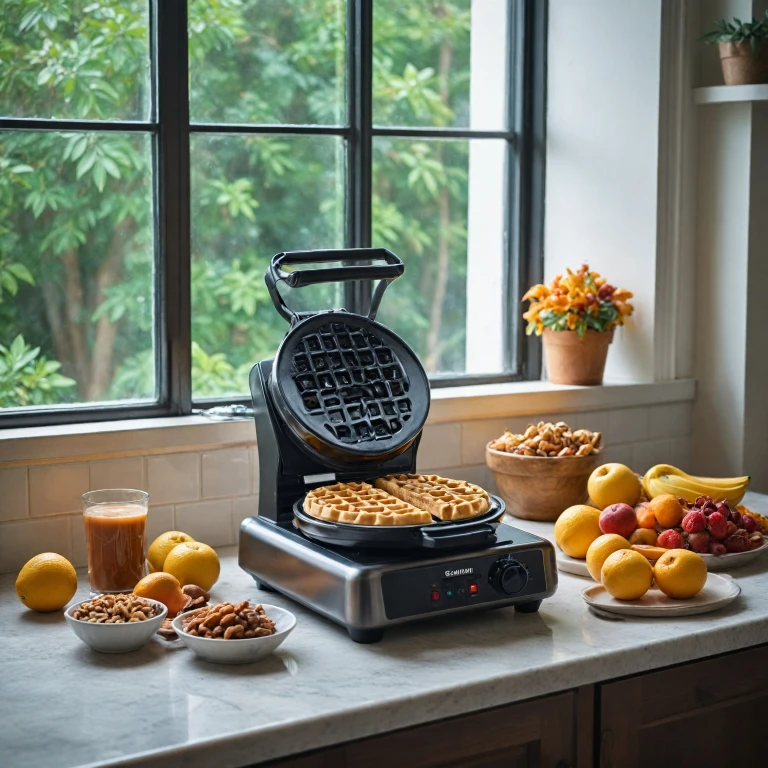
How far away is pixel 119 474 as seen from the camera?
2.20 meters

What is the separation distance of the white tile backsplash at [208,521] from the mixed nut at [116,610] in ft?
1.82

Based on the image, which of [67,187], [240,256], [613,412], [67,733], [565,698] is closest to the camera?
[67,733]

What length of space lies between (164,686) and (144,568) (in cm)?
48

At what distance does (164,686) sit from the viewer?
5.09 ft

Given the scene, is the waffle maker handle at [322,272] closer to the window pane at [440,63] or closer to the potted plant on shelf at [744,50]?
the window pane at [440,63]

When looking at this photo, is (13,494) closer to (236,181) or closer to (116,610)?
(116,610)

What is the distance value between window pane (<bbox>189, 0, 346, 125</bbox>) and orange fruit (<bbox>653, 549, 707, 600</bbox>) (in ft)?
4.37

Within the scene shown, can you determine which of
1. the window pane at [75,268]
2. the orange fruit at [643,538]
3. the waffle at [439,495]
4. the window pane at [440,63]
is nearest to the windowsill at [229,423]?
the window pane at [75,268]

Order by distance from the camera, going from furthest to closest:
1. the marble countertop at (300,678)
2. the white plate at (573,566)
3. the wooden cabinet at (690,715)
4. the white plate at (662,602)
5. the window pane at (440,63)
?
the window pane at (440,63)
the white plate at (573,566)
the white plate at (662,602)
the wooden cabinet at (690,715)
the marble countertop at (300,678)

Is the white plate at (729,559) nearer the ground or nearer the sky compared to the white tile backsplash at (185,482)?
nearer the ground

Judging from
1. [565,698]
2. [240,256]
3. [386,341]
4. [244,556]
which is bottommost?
[565,698]

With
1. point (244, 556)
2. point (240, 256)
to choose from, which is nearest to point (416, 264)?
point (240, 256)

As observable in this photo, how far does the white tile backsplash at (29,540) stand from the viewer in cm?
211

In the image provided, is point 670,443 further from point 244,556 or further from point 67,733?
point 67,733
